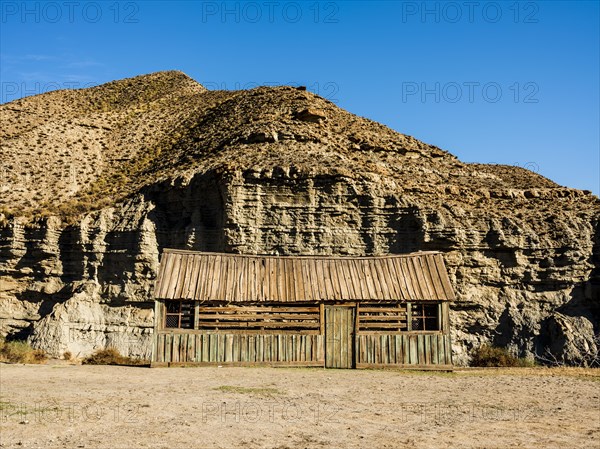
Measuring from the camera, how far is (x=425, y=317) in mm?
22406

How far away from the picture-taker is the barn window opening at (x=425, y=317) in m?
22.3

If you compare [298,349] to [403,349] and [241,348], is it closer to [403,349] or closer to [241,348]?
[241,348]

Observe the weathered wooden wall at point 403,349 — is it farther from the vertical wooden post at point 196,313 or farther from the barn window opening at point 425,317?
the vertical wooden post at point 196,313

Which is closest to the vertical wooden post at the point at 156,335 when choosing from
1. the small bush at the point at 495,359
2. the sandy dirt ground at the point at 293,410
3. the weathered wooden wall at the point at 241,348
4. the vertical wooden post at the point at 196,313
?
the weathered wooden wall at the point at 241,348

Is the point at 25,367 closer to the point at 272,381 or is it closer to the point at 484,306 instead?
the point at 272,381

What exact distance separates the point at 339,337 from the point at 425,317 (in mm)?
3388

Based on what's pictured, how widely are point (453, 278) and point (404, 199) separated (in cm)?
567

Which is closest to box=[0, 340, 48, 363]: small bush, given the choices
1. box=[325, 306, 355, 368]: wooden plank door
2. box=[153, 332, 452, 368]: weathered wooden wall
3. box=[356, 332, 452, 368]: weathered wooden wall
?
box=[153, 332, 452, 368]: weathered wooden wall

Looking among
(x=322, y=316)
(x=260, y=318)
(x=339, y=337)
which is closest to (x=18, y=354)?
(x=260, y=318)

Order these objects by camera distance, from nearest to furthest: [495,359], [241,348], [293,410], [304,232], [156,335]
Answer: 1. [293,410]
2. [156,335]
3. [241,348]
4. [495,359]
5. [304,232]

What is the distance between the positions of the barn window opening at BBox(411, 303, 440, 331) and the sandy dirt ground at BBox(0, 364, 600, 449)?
10.3 feet

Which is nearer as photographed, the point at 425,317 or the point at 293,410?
the point at 293,410

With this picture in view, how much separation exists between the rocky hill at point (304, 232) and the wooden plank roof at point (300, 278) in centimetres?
1116

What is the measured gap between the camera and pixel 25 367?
21.4 meters
